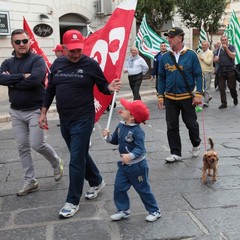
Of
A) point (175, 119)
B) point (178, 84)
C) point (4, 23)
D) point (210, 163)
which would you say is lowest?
point (210, 163)

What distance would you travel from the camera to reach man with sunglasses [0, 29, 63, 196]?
463cm

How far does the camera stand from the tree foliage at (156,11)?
19.3 metres

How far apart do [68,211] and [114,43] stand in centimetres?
193

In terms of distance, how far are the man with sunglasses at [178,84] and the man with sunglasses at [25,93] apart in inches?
74.3

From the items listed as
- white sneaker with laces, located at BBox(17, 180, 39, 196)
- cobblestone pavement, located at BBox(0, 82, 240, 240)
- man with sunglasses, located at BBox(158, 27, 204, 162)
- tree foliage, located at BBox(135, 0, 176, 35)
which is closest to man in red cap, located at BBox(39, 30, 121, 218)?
cobblestone pavement, located at BBox(0, 82, 240, 240)

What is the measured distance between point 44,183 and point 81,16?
1543 centimetres

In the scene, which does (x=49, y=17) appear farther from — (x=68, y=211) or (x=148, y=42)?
(x=68, y=211)

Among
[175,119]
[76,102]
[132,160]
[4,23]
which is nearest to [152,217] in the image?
[132,160]

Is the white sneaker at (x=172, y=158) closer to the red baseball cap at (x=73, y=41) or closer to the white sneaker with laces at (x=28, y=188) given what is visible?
the white sneaker with laces at (x=28, y=188)

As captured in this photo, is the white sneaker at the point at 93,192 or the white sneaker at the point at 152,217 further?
the white sneaker at the point at 93,192

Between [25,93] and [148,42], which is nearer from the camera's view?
[25,93]

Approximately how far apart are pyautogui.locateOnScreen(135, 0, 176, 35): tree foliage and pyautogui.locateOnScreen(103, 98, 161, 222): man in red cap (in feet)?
53.7

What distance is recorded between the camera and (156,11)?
19750 millimetres

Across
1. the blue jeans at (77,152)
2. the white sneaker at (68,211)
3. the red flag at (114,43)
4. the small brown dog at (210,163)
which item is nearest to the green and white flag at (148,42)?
the red flag at (114,43)
